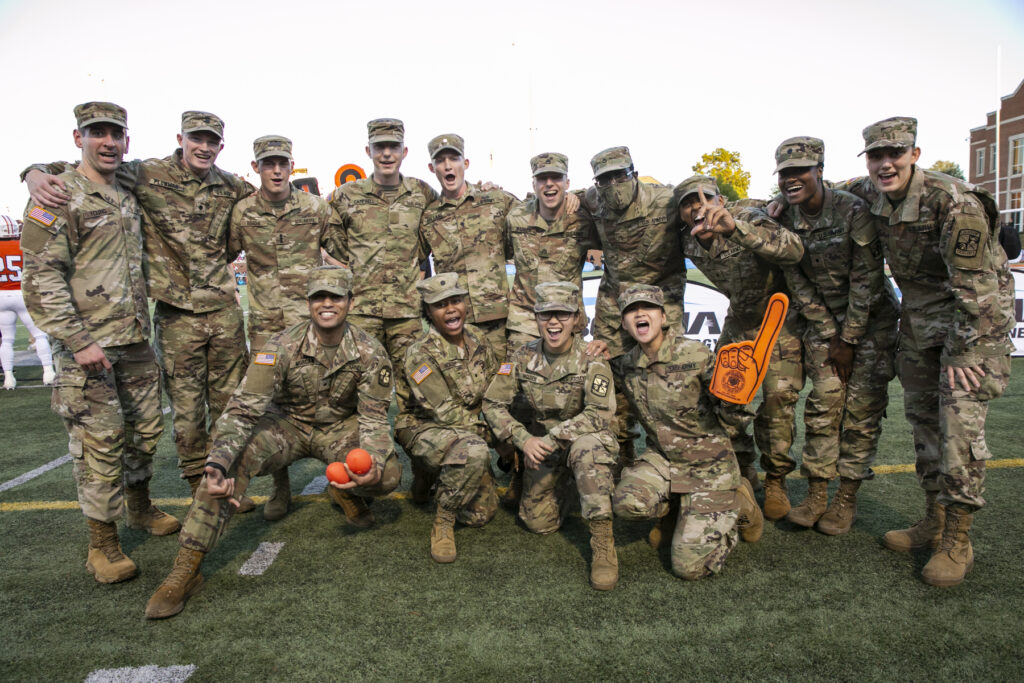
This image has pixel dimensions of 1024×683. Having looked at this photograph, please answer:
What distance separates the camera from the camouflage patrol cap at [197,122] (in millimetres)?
4512

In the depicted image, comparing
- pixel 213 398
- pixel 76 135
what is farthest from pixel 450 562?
pixel 76 135

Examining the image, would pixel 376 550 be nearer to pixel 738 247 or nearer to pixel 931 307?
pixel 738 247

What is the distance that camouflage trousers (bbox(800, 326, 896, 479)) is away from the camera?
4156 mm

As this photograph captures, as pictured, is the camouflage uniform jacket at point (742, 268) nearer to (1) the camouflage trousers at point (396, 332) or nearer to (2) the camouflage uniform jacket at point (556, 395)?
(2) the camouflage uniform jacket at point (556, 395)

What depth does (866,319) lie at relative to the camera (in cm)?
411

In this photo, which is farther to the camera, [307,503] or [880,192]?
[307,503]

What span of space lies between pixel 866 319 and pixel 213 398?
457cm

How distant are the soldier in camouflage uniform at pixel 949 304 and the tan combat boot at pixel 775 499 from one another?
74cm

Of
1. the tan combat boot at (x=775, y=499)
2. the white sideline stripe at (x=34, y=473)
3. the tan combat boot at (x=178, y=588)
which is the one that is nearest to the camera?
the tan combat boot at (x=178, y=588)

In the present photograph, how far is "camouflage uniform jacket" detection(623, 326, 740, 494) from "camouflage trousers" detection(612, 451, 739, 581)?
0.28ft

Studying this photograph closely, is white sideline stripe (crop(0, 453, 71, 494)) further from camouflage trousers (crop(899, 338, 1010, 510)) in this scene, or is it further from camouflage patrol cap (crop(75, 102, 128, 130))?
camouflage trousers (crop(899, 338, 1010, 510))

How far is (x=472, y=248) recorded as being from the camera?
5.29m

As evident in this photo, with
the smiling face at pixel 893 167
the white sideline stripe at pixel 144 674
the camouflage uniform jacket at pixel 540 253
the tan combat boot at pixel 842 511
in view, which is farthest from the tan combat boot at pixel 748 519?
the white sideline stripe at pixel 144 674

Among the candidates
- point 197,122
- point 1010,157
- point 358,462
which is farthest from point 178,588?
point 1010,157
